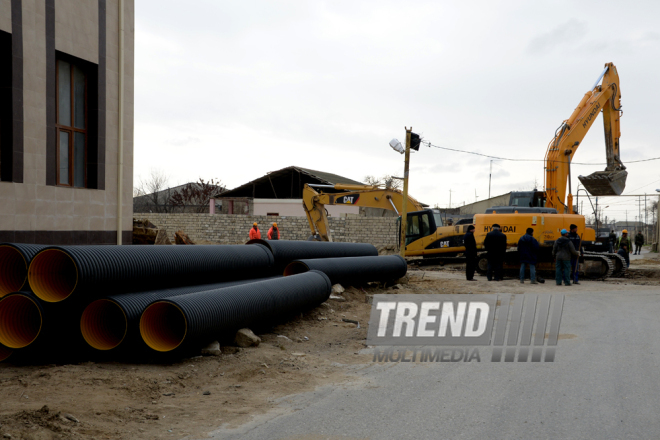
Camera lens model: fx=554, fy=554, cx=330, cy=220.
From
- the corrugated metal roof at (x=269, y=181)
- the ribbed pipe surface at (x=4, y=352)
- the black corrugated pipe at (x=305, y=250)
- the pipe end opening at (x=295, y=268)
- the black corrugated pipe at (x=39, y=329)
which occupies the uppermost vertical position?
the corrugated metal roof at (x=269, y=181)

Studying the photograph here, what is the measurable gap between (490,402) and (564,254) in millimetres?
12211

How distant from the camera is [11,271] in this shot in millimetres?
6961

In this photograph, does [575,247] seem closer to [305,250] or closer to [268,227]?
[305,250]

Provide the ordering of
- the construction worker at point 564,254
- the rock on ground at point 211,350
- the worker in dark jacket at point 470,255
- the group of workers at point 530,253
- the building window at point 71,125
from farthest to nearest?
1. the worker in dark jacket at point 470,255
2. the group of workers at point 530,253
3. the construction worker at point 564,254
4. the building window at point 71,125
5. the rock on ground at point 211,350

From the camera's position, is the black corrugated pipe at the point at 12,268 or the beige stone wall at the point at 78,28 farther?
the beige stone wall at the point at 78,28

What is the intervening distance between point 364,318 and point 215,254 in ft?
10.7

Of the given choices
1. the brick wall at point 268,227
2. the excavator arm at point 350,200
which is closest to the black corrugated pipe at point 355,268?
the excavator arm at point 350,200

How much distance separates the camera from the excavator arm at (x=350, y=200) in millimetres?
21562

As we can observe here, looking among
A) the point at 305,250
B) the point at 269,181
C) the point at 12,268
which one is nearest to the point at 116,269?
the point at 12,268

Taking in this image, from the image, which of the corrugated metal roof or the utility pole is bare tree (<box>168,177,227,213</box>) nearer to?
the corrugated metal roof

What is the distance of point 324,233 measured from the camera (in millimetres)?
22391

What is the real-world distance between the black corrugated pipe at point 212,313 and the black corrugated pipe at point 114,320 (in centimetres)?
13

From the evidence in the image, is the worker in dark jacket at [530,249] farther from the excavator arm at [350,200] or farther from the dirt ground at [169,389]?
the dirt ground at [169,389]

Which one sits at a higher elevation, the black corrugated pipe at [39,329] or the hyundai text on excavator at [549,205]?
the hyundai text on excavator at [549,205]
